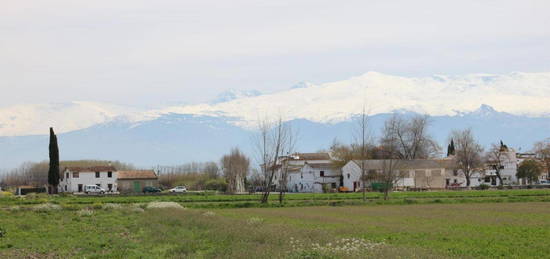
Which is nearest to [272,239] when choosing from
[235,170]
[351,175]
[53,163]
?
[53,163]

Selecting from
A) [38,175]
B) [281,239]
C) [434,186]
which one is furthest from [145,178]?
[281,239]

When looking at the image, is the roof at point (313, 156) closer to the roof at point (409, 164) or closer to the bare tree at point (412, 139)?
the bare tree at point (412, 139)

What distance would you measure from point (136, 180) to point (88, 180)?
9.23 metres

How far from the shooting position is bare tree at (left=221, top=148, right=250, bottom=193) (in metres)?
123

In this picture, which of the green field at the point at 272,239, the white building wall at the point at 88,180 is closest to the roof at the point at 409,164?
the white building wall at the point at 88,180

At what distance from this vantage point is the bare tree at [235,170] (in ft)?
405

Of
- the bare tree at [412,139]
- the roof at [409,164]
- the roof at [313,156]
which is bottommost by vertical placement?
the roof at [409,164]

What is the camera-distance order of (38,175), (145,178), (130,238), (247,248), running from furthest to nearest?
1. (38,175)
2. (145,178)
3. (130,238)
4. (247,248)

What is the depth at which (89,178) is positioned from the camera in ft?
405

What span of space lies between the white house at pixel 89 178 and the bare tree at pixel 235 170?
2023 centimetres

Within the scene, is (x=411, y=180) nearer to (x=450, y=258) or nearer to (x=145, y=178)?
(x=145, y=178)

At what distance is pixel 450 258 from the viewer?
20.5 m

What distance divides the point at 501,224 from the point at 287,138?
50.0m

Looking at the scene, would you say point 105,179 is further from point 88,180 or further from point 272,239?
point 272,239
